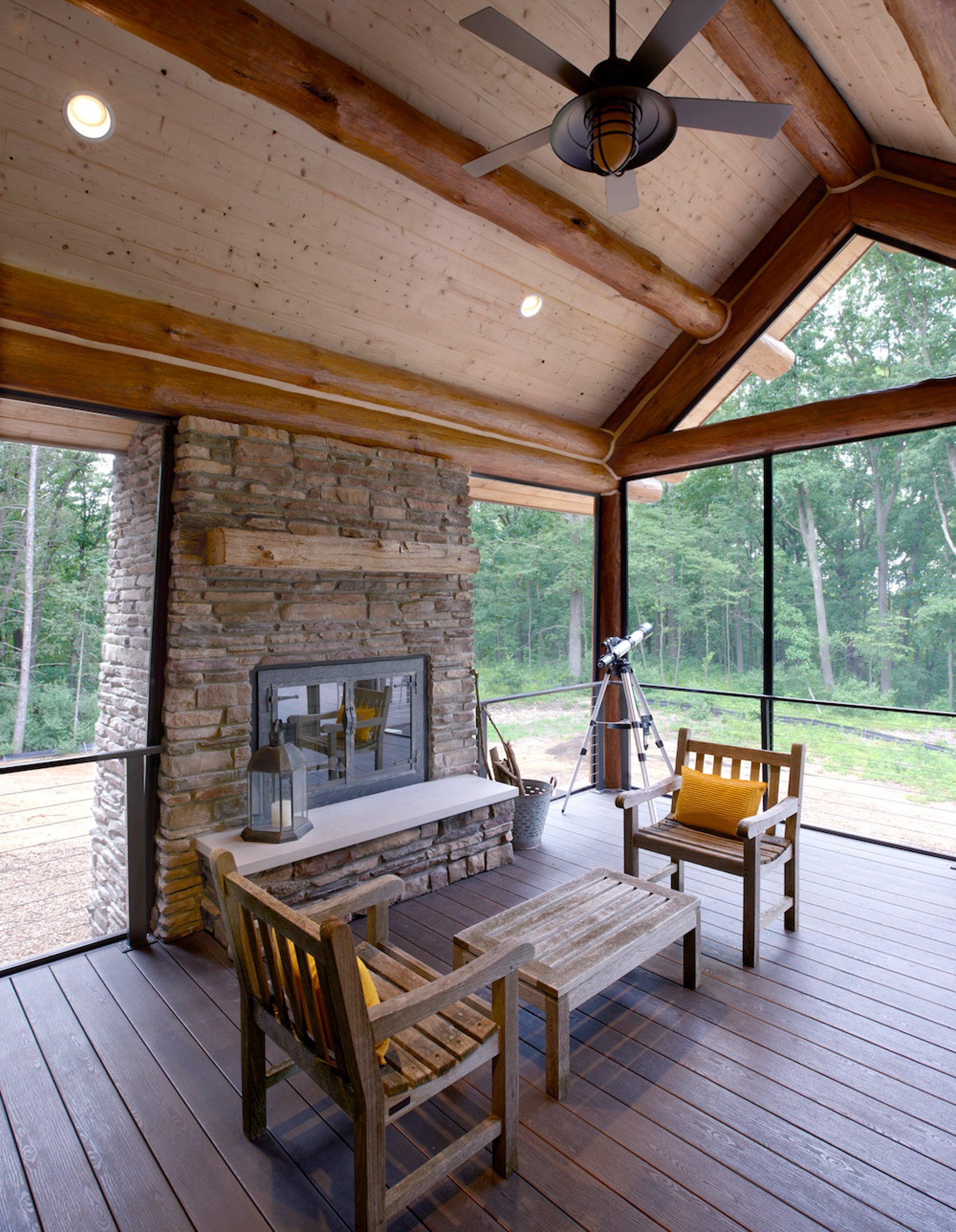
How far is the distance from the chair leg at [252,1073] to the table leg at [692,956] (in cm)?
165

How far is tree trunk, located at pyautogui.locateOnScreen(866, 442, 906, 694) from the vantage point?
25.7 ft

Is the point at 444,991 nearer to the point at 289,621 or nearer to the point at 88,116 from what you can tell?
the point at 289,621

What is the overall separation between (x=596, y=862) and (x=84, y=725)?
11.2 feet

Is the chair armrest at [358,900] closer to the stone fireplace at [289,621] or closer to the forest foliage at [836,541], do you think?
the stone fireplace at [289,621]

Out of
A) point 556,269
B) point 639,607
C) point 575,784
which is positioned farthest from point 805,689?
point 556,269

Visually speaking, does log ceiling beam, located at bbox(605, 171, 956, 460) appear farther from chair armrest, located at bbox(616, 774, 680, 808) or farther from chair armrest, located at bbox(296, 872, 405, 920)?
chair armrest, located at bbox(296, 872, 405, 920)

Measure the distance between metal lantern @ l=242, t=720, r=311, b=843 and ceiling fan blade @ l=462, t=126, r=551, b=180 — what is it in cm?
247

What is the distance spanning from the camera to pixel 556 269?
13.6 feet

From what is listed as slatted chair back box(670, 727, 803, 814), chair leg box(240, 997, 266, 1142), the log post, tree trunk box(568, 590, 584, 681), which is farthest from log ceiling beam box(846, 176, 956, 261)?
tree trunk box(568, 590, 584, 681)

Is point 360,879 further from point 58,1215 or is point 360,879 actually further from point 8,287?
point 8,287

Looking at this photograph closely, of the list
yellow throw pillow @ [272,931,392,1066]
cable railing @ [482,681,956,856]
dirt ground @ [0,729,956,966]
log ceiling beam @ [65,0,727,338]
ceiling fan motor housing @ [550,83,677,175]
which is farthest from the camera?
cable railing @ [482,681,956,856]

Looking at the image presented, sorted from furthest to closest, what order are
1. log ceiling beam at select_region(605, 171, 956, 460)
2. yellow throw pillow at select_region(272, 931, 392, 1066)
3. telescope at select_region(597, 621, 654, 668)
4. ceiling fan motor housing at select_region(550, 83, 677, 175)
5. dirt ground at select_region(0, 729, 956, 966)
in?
telescope at select_region(597, 621, 654, 668), dirt ground at select_region(0, 729, 956, 966), log ceiling beam at select_region(605, 171, 956, 460), ceiling fan motor housing at select_region(550, 83, 677, 175), yellow throw pillow at select_region(272, 931, 392, 1066)

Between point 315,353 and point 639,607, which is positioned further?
point 639,607

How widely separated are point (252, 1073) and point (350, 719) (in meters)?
2.02
